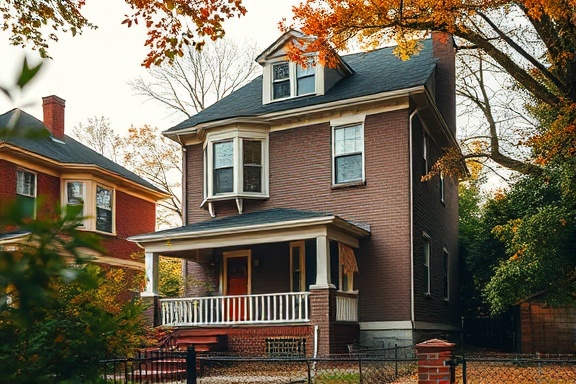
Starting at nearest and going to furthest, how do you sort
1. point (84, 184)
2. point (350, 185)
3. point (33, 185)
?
1. point (350, 185)
2. point (33, 185)
3. point (84, 184)

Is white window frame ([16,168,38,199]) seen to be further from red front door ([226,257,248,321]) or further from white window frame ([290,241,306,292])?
white window frame ([290,241,306,292])

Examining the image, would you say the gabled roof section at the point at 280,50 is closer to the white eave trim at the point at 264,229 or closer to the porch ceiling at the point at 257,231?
the porch ceiling at the point at 257,231

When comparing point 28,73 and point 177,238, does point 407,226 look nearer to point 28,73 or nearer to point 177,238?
point 177,238

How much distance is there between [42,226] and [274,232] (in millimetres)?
15469

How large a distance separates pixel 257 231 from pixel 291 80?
548 centimetres

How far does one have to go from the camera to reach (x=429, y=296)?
19.6 meters

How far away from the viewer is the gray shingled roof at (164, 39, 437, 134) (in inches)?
749

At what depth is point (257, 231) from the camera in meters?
17.4

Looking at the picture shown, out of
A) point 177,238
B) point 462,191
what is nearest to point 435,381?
point 177,238

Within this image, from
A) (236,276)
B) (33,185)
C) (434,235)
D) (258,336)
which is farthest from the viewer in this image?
(33,185)

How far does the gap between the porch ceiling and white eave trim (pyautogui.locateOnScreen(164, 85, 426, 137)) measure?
8.54 ft

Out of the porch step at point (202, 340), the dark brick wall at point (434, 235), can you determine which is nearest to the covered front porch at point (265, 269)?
the porch step at point (202, 340)

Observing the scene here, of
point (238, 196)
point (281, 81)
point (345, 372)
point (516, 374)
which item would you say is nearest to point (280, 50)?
point (281, 81)

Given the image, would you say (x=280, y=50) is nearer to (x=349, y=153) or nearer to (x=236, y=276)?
(x=349, y=153)
